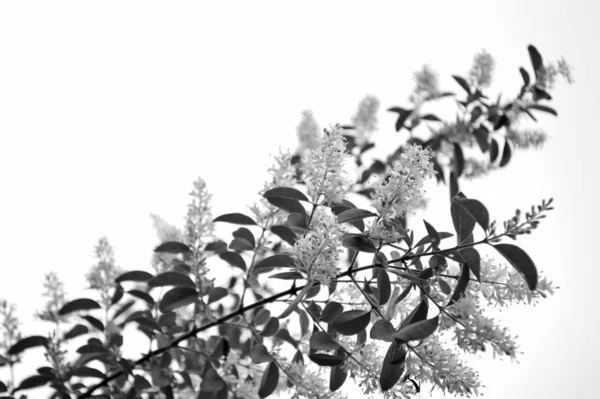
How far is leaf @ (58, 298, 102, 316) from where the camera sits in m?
1.52

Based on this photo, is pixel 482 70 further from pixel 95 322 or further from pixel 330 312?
pixel 95 322

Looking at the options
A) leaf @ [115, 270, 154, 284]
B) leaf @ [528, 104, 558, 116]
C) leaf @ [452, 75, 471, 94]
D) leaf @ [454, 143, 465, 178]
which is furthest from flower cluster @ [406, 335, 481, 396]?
leaf @ [528, 104, 558, 116]

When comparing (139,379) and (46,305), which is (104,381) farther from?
(46,305)

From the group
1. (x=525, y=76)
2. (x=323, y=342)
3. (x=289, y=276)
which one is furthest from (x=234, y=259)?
(x=525, y=76)

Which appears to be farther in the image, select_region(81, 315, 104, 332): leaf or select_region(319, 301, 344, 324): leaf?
select_region(81, 315, 104, 332): leaf

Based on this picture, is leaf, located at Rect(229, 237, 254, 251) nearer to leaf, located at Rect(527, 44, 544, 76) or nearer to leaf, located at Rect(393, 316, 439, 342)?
leaf, located at Rect(393, 316, 439, 342)

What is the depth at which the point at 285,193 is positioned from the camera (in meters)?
1.42

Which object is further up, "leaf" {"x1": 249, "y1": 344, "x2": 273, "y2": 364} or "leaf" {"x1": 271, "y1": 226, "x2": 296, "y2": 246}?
"leaf" {"x1": 271, "y1": 226, "x2": 296, "y2": 246}

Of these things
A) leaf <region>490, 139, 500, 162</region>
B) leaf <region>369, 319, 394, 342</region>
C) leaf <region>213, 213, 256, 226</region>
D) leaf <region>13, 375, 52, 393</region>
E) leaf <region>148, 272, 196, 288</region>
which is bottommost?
leaf <region>369, 319, 394, 342</region>

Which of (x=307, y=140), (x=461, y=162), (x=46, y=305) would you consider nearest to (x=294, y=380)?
(x=46, y=305)

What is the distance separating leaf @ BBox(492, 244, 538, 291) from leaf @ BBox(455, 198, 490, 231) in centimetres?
7

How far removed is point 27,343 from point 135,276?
0.33 meters

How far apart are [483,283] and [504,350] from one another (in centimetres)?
23

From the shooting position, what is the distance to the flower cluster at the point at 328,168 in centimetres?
133
